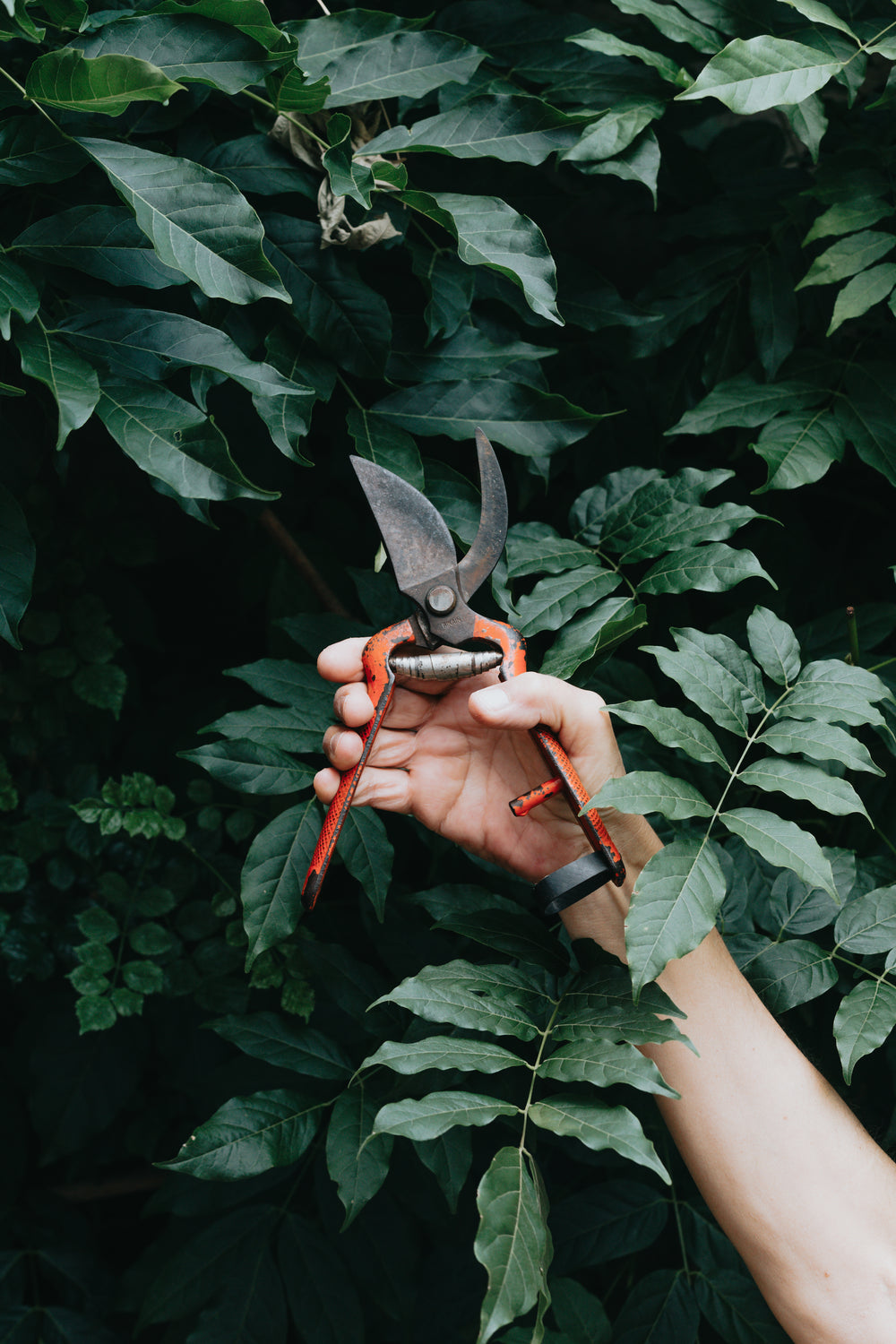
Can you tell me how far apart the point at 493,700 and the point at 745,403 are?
65cm

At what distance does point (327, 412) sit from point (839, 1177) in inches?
48.2

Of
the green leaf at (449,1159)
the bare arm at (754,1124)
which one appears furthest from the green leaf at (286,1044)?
the bare arm at (754,1124)

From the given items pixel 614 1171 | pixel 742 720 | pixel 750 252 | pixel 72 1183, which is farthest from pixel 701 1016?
pixel 72 1183

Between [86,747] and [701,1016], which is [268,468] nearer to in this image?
[86,747]

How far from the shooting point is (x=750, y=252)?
4.72 feet

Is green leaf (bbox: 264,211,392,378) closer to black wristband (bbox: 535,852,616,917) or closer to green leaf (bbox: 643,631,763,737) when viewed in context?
green leaf (bbox: 643,631,763,737)

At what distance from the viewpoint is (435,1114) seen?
859mm

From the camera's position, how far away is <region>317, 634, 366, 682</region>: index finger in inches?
43.3

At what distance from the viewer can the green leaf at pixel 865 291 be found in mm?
1209

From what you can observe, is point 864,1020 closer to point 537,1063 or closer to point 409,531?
point 537,1063

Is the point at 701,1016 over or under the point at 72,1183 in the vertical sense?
over

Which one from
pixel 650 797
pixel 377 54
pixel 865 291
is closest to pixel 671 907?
pixel 650 797

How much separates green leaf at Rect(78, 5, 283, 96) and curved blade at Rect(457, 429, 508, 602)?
1.47ft

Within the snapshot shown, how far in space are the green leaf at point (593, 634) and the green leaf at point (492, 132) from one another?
562mm
